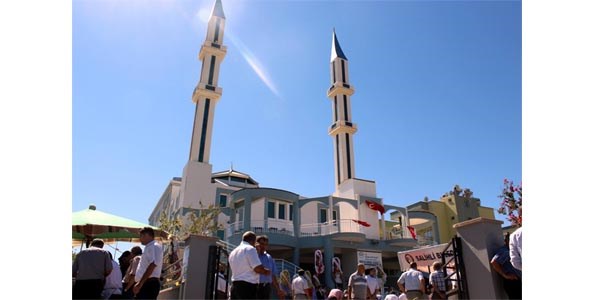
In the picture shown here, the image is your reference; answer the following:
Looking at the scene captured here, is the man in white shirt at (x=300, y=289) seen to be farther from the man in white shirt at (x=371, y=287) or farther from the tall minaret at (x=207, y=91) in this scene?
the tall minaret at (x=207, y=91)

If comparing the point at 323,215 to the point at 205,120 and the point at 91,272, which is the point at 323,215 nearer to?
the point at 205,120

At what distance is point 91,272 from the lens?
511 cm

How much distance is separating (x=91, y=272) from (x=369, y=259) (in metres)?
21.9

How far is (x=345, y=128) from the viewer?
32625 mm

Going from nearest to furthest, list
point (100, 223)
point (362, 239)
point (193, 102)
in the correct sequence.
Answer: point (100, 223)
point (362, 239)
point (193, 102)

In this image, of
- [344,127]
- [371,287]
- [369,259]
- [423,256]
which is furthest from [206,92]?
[371,287]

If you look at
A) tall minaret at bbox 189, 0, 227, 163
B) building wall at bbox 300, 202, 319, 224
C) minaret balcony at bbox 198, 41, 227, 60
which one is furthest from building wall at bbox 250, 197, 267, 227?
minaret balcony at bbox 198, 41, 227, 60

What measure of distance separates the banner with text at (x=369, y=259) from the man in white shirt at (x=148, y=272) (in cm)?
2086

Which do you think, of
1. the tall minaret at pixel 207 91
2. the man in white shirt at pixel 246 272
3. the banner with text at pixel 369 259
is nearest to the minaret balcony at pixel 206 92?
the tall minaret at pixel 207 91

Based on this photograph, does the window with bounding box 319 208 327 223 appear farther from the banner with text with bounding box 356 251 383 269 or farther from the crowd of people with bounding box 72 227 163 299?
the crowd of people with bounding box 72 227 163 299

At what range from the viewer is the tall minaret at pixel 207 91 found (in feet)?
96.5
